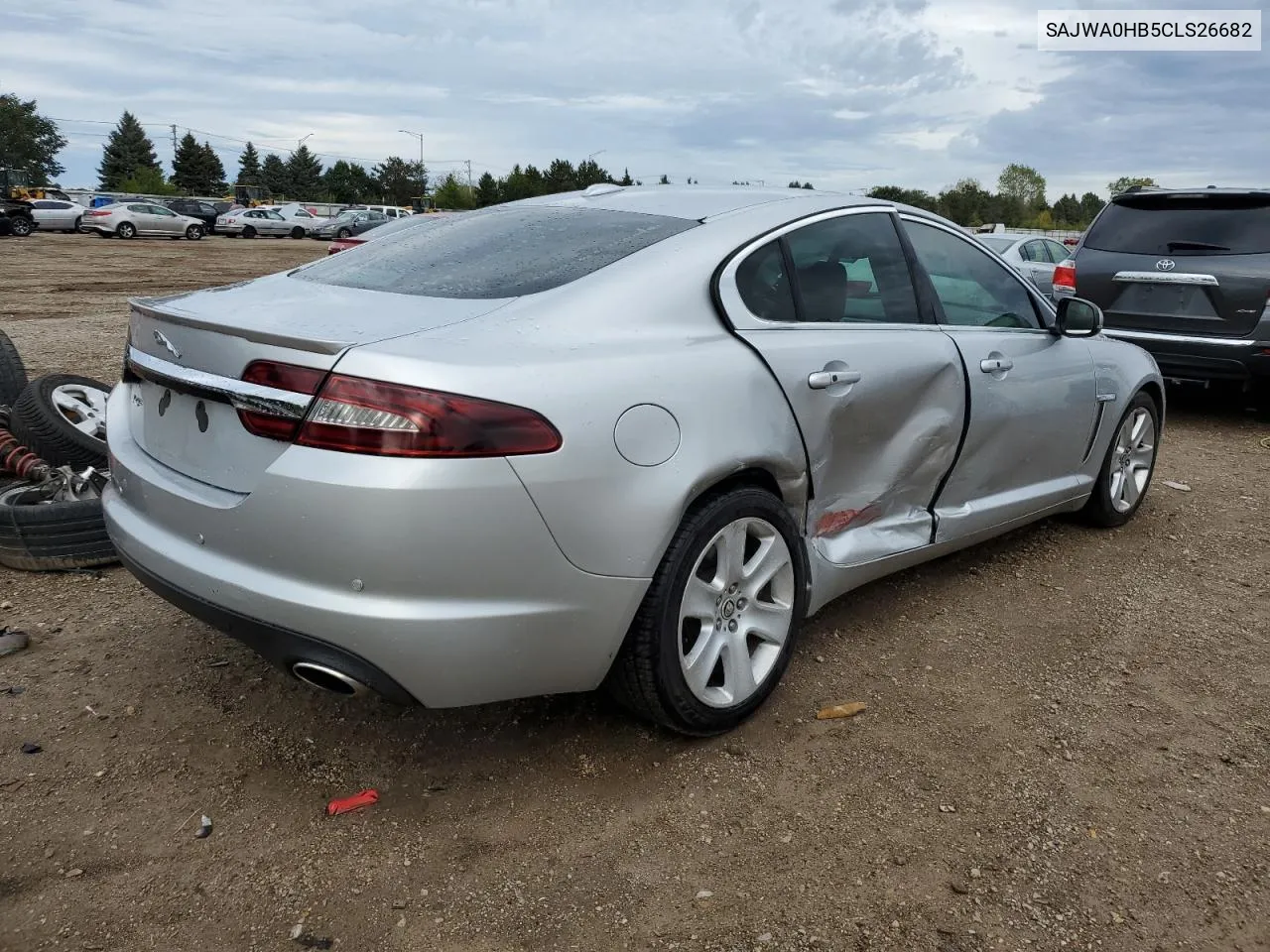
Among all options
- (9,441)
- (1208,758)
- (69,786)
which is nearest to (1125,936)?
(1208,758)

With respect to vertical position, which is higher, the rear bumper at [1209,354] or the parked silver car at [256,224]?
the rear bumper at [1209,354]

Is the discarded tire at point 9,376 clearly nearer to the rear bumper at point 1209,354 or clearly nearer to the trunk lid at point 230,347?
the trunk lid at point 230,347

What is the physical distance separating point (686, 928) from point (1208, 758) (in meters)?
1.70

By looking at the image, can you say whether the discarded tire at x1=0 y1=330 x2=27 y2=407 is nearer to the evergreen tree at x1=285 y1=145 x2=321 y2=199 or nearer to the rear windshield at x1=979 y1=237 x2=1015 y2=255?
the rear windshield at x1=979 y1=237 x2=1015 y2=255

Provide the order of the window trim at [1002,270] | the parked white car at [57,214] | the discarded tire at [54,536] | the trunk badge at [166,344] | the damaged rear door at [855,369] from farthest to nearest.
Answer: the parked white car at [57,214], the discarded tire at [54,536], the window trim at [1002,270], the damaged rear door at [855,369], the trunk badge at [166,344]

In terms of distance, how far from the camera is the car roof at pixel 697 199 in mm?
3184

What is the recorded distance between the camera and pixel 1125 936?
7.18 feet

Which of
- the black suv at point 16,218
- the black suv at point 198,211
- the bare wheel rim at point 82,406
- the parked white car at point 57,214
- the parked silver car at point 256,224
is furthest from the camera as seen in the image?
the black suv at point 198,211

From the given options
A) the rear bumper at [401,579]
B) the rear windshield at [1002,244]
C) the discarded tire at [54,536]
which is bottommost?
the discarded tire at [54,536]

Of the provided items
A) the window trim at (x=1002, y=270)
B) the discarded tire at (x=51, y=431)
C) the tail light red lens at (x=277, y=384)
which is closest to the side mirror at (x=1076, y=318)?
the window trim at (x=1002, y=270)

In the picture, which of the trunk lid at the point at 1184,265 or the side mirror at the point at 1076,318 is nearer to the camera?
the side mirror at the point at 1076,318

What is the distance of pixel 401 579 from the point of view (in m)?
2.20

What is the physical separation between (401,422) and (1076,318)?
3.13 meters

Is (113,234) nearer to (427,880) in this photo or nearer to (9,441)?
(9,441)
